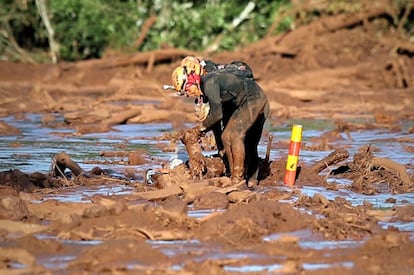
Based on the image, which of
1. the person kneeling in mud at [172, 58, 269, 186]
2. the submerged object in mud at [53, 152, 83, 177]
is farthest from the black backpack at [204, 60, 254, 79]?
the submerged object in mud at [53, 152, 83, 177]

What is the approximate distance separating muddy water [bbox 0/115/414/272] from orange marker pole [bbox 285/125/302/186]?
0.17 metres

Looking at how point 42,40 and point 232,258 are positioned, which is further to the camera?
point 42,40

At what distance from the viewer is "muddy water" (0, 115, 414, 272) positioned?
7.62 meters

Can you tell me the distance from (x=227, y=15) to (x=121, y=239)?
2112 cm

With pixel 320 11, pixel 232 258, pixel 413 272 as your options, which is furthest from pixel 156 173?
pixel 320 11

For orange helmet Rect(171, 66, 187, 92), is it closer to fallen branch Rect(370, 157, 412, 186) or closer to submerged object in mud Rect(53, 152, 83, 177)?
submerged object in mud Rect(53, 152, 83, 177)

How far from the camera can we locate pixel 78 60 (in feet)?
92.9

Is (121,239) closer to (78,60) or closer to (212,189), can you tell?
(212,189)

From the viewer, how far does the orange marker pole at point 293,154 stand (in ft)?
35.4

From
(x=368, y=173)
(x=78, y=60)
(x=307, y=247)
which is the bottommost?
(x=78, y=60)

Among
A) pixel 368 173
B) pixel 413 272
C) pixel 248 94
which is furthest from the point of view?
pixel 368 173

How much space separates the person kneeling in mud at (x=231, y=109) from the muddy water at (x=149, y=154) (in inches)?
26.0

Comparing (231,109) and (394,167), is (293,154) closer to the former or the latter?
(231,109)

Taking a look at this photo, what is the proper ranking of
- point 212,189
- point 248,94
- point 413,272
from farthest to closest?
point 248,94
point 212,189
point 413,272
